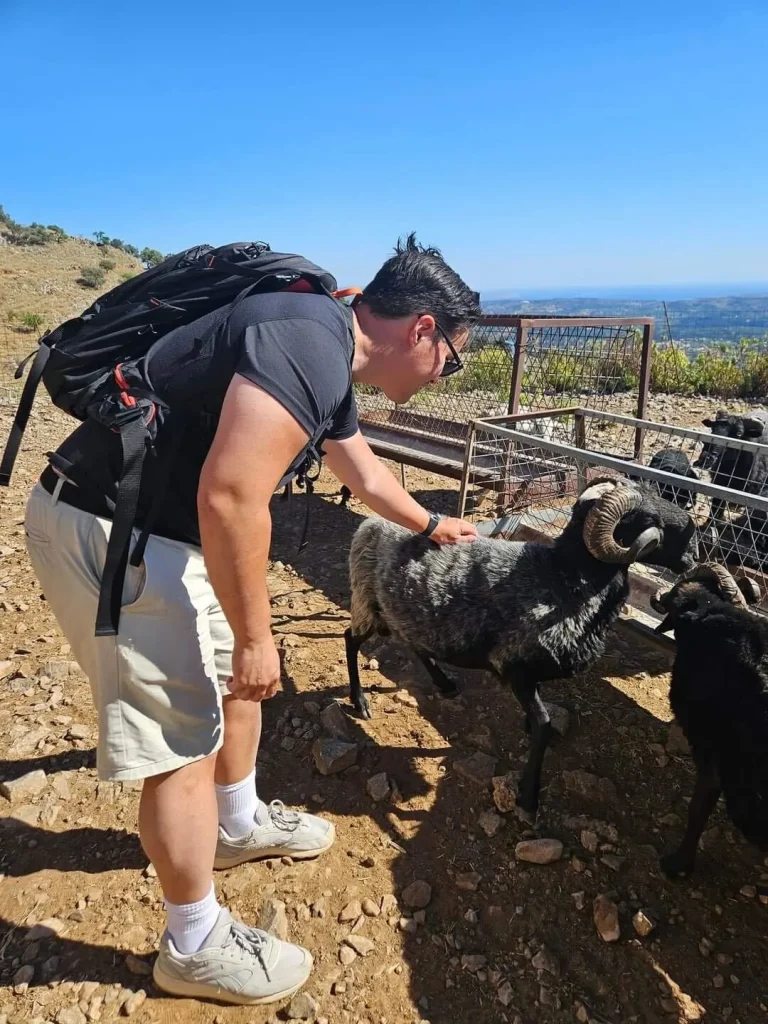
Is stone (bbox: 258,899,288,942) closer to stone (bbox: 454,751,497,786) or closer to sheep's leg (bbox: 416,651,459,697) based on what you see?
stone (bbox: 454,751,497,786)

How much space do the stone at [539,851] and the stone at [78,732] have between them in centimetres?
217

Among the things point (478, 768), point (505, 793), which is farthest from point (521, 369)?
point (505, 793)

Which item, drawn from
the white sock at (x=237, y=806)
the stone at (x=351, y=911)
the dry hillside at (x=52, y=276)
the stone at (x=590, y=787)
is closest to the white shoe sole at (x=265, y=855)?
the white sock at (x=237, y=806)

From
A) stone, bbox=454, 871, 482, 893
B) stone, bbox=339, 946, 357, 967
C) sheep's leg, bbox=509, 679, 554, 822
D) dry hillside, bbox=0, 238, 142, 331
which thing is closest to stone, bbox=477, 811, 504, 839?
sheep's leg, bbox=509, 679, 554, 822

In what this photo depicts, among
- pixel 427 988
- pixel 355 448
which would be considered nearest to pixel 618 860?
pixel 427 988

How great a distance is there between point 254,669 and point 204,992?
1.20 meters

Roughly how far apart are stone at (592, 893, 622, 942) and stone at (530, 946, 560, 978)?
0.73 ft

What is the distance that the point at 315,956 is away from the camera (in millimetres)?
2203

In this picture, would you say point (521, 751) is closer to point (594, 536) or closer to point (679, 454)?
point (594, 536)

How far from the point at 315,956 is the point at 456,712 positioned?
1558 mm

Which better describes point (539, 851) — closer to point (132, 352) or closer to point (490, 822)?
point (490, 822)

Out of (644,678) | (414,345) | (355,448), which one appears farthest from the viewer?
(644,678)

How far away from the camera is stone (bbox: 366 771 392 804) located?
2.91 m

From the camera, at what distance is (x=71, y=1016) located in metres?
1.96
